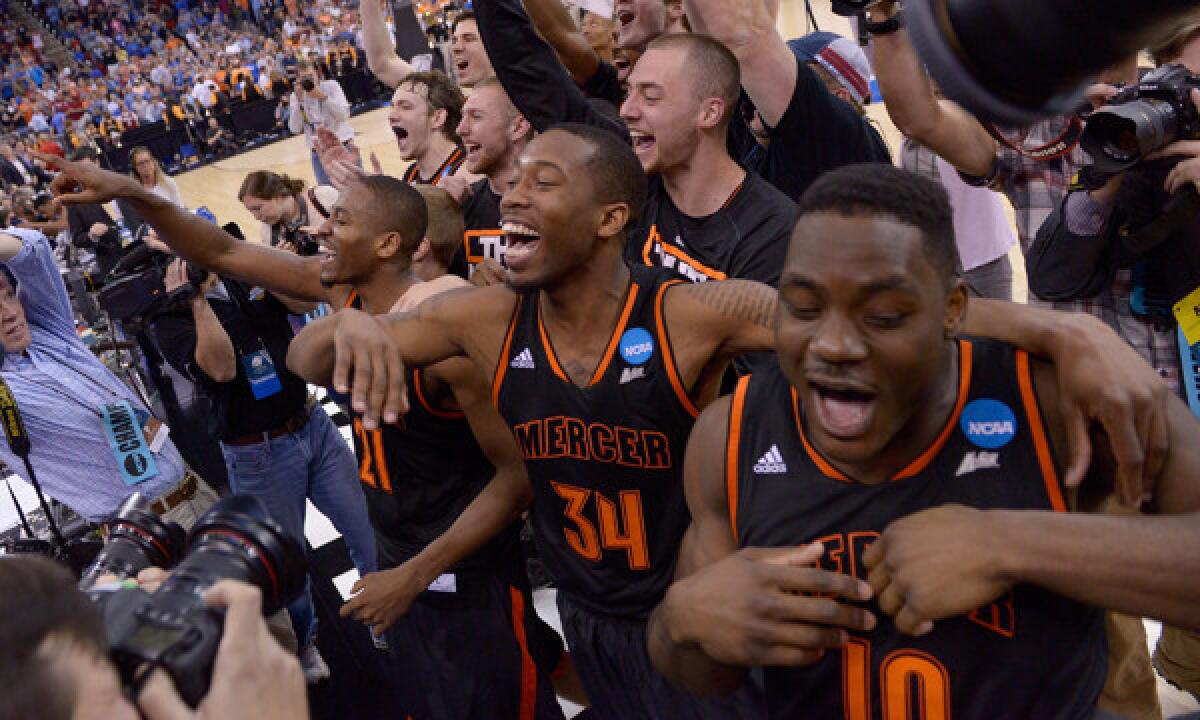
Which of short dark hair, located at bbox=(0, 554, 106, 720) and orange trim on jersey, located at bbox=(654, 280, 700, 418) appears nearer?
short dark hair, located at bbox=(0, 554, 106, 720)

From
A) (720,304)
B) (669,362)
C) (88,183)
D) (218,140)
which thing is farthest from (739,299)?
(218,140)

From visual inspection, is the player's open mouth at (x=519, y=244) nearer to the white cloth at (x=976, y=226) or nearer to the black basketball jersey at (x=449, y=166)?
the black basketball jersey at (x=449, y=166)

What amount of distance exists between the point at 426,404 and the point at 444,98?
7.02ft

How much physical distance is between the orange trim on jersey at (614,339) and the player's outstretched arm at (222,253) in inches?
58.3

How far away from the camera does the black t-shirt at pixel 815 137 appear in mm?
2705

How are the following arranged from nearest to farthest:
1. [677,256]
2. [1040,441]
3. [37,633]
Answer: [37,633]
[1040,441]
[677,256]

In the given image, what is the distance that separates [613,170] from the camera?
2131mm

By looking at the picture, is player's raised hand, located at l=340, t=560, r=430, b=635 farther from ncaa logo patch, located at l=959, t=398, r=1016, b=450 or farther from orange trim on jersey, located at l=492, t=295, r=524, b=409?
ncaa logo patch, located at l=959, t=398, r=1016, b=450

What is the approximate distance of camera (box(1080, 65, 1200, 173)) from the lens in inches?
72.9

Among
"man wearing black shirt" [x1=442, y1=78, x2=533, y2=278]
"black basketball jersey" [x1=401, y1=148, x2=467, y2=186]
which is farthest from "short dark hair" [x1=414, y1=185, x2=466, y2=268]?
"black basketball jersey" [x1=401, y1=148, x2=467, y2=186]

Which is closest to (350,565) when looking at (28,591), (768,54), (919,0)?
(768,54)

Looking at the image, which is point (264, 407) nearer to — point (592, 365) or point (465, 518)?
point (465, 518)

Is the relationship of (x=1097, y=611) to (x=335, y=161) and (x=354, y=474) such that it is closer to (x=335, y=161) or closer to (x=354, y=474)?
(x=354, y=474)

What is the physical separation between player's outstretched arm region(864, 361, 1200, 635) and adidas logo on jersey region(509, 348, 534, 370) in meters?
1.04
